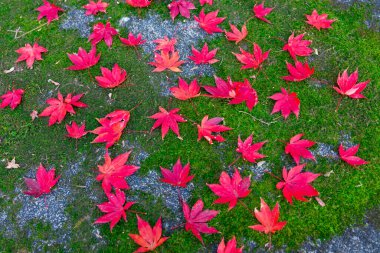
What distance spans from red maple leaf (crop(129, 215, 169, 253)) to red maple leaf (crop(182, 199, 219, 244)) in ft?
0.58

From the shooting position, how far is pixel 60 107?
9.89ft

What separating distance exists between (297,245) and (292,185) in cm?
39

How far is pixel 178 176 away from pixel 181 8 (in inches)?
67.2

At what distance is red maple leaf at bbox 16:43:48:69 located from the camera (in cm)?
336

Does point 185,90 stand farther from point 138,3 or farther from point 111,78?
point 138,3

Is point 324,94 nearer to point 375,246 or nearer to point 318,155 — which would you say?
point 318,155

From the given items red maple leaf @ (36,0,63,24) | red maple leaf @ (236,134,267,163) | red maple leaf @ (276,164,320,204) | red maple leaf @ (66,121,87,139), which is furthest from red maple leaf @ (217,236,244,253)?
red maple leaf @ (36,0,63,24)

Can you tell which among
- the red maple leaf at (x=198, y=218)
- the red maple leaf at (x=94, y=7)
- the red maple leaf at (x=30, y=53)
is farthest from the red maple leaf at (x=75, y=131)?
the red maple leaf at (x=94, y=7)

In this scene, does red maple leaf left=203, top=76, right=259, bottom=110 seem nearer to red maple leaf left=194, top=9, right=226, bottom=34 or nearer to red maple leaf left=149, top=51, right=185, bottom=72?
red maple leaf left=149, top=51, right=185, bottom=72

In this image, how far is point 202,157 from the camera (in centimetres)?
278

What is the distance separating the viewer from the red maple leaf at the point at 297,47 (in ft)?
10.7

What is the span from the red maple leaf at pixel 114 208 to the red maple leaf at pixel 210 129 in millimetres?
695

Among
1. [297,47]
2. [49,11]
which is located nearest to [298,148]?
[297,47]

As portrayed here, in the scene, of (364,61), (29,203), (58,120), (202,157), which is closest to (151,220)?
(202,157)
